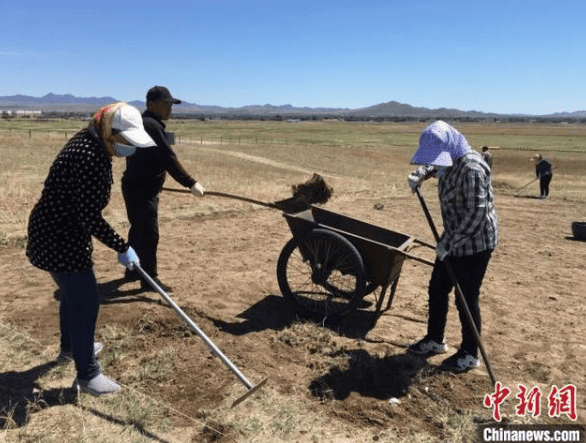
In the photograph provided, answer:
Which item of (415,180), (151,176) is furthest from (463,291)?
(151,176)

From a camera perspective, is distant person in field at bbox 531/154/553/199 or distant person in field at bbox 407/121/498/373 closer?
distant person in field at bbox 407/121/498/373

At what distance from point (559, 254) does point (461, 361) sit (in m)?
5.10

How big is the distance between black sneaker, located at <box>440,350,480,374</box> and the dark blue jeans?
2.93 meters

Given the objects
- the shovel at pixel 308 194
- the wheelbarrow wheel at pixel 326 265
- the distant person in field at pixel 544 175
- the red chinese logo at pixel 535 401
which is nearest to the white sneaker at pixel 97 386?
the wheelbarrow wheel at pixel 326 265

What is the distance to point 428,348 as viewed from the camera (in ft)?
14.6

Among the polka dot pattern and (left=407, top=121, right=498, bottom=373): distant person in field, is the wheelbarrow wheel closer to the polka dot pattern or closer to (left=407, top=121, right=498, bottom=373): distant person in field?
(left=407, top=121, right=498, bottom=373): distant person in field

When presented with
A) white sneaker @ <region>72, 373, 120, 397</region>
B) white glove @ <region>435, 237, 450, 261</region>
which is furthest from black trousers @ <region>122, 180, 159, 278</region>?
white glove @ <region>435, 237, 450, 261</region>

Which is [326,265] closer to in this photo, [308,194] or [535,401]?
[308,194]

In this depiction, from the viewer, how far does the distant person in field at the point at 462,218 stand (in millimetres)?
3682

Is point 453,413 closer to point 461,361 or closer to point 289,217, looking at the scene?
point 461,361

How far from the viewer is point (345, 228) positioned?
223 inches

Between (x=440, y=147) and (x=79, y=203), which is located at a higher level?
(x=440, y=147)

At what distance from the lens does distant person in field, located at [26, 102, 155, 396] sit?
3.03m

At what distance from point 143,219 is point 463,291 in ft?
11.4
